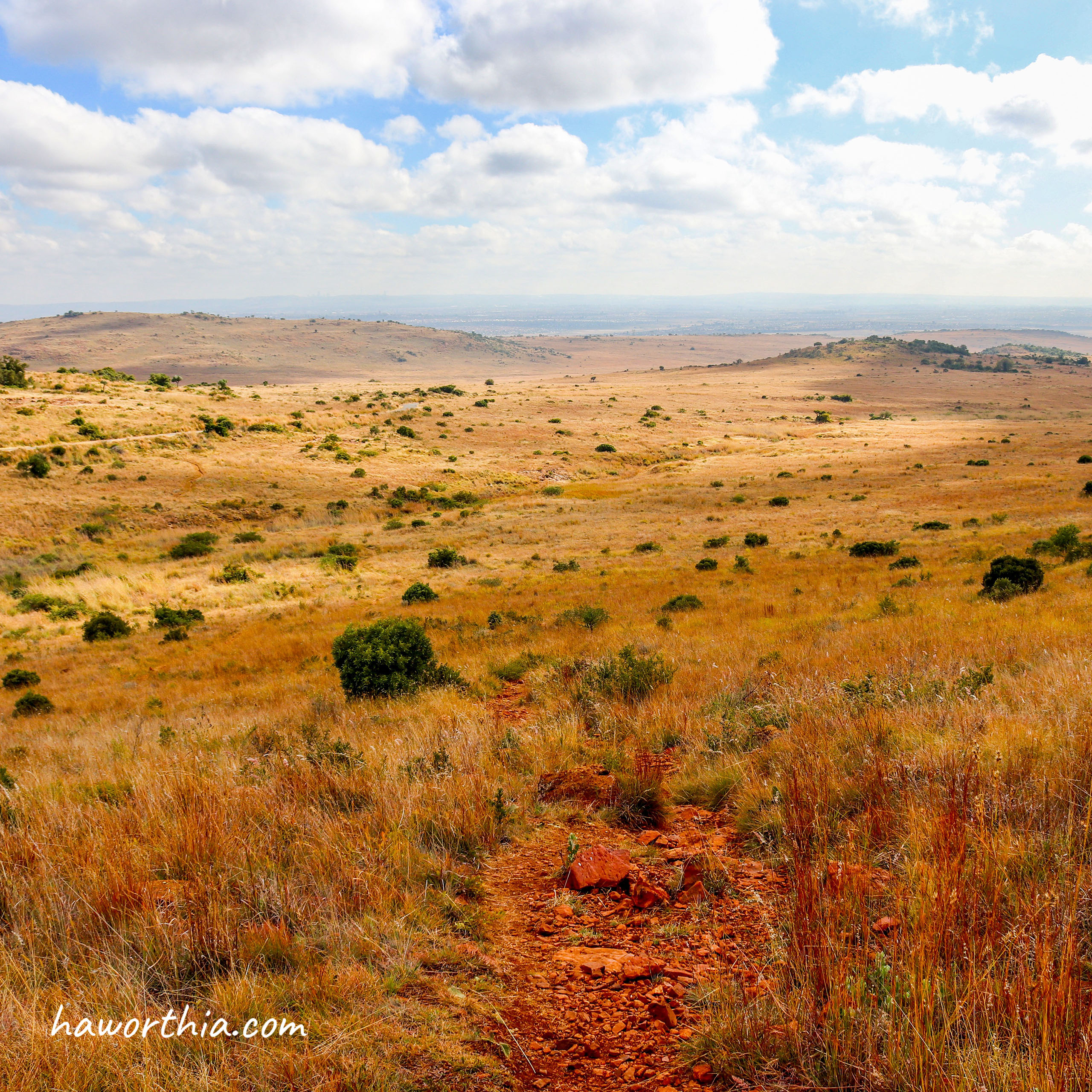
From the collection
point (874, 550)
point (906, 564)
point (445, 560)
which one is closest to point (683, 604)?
point (906, 564)

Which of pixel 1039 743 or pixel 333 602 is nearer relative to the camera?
pixel 1039 743

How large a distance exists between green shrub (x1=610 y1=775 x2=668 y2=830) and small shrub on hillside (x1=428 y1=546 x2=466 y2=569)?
29.8m

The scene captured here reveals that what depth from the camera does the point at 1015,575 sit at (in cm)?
1603

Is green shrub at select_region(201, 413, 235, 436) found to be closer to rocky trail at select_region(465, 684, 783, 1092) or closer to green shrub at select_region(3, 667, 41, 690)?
green shrub at select_region(3, 667, 41, 690)

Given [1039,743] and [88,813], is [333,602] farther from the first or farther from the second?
[1039,743]

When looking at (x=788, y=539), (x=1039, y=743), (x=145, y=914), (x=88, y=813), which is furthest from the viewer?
(x=788, y=539)

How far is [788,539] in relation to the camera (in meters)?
34.7

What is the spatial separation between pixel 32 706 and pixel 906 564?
27.7 m

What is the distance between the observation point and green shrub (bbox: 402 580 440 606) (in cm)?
2714

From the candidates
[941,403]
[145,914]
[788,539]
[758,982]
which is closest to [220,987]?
[145,914]

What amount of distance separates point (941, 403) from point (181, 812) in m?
139

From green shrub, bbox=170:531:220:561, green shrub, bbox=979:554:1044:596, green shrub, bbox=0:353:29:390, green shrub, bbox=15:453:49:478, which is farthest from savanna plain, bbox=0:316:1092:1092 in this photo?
green shrub, bbox=0:353:29:390

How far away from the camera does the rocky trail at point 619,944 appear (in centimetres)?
295

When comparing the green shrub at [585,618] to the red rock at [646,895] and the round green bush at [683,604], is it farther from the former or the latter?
the red rock at [646,895]
